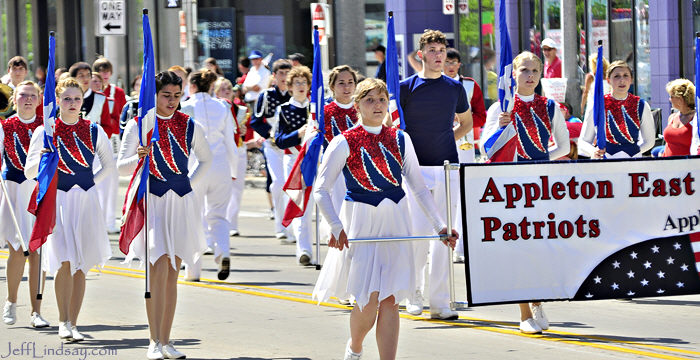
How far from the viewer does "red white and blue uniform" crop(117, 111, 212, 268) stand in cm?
946

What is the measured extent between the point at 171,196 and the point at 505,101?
104 inches

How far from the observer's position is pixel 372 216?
854 cm

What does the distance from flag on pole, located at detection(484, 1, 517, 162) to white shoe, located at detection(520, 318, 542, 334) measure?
4.19 feet

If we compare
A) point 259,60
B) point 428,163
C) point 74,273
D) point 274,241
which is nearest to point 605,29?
point 259,60

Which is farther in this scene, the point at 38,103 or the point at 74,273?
the point at 38,103

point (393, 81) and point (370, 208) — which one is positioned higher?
point (393, 81)

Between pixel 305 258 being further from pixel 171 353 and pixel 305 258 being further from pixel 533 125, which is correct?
pixel 171 353

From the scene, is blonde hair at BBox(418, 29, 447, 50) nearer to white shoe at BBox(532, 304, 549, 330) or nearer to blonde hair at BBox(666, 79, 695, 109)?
white shoe at BBox(532, 304, 549, 330)

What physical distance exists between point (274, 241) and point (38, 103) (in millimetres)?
6349

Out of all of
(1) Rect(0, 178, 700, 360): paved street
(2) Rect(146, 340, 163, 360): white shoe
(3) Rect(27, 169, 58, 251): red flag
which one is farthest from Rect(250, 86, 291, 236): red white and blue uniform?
(2) Rect(146, 340, 163, 360): white shoe

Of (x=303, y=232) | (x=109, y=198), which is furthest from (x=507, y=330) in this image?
(x=109, y=198)

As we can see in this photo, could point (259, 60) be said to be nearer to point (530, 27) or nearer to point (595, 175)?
point (530, 27)

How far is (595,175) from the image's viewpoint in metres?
9.55

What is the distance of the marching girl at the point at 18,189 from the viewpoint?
11195 mm
